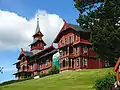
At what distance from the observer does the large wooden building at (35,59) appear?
94.9 metres

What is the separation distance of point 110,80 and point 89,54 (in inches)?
1820

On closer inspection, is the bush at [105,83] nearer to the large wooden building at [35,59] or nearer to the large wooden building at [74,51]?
the large wooden building at [74,51]

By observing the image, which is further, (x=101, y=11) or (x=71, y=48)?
(x=71, y=48)

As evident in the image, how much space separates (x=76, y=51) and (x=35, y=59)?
84.2 ft

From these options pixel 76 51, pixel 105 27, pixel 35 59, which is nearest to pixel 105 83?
pixel 105 27

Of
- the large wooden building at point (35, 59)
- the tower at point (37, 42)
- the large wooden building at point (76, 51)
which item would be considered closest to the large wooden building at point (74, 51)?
the large wooden building at point (76, 51)

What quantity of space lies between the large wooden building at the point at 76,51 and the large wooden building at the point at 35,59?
11.1 metres

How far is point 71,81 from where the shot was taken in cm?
4747

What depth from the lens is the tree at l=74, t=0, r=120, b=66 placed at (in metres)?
49.9

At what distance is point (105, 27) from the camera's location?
5038cm

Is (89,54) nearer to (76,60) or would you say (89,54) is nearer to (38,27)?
(76,60)

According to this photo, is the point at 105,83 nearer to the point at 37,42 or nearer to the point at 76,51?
the point at 76,51

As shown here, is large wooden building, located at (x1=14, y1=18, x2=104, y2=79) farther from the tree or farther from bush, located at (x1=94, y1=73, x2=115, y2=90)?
bush, located at (x1=94, y1=73, x2=115, y2=90)

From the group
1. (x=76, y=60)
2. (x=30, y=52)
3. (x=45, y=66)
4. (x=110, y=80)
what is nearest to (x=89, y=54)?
(x=76, y=60)
